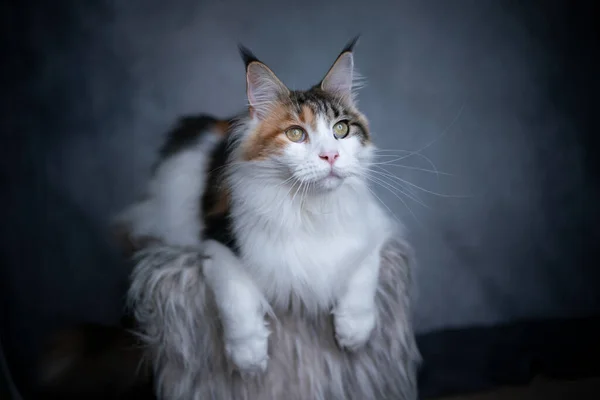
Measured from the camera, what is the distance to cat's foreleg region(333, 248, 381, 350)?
965 mm

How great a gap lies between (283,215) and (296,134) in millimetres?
160

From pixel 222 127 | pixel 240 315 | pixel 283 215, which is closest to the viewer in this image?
pixel 240 315


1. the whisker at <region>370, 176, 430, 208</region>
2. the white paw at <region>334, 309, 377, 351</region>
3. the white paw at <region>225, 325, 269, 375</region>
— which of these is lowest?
the white paw at <region>225, 325, 269, 375</region>

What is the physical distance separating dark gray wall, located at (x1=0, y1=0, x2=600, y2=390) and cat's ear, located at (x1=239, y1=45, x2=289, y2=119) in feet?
0.23

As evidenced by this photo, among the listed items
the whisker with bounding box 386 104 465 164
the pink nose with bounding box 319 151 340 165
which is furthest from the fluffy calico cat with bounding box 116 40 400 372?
the whisker with bounding box 386 104 465 164

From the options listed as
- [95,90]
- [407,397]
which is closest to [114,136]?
[95,90]

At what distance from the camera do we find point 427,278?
1.19 m

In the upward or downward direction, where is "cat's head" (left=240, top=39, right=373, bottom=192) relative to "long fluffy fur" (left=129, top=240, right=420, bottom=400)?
upward

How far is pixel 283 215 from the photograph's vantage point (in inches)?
39.8

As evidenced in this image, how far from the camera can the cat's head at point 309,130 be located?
94 cm

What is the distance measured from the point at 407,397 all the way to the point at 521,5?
3.04 ft

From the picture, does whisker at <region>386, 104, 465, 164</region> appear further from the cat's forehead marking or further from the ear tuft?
the ear tuft

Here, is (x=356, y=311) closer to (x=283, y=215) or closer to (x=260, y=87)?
(x=283, y=215)

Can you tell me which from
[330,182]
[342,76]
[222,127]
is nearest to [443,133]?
[342,76]
